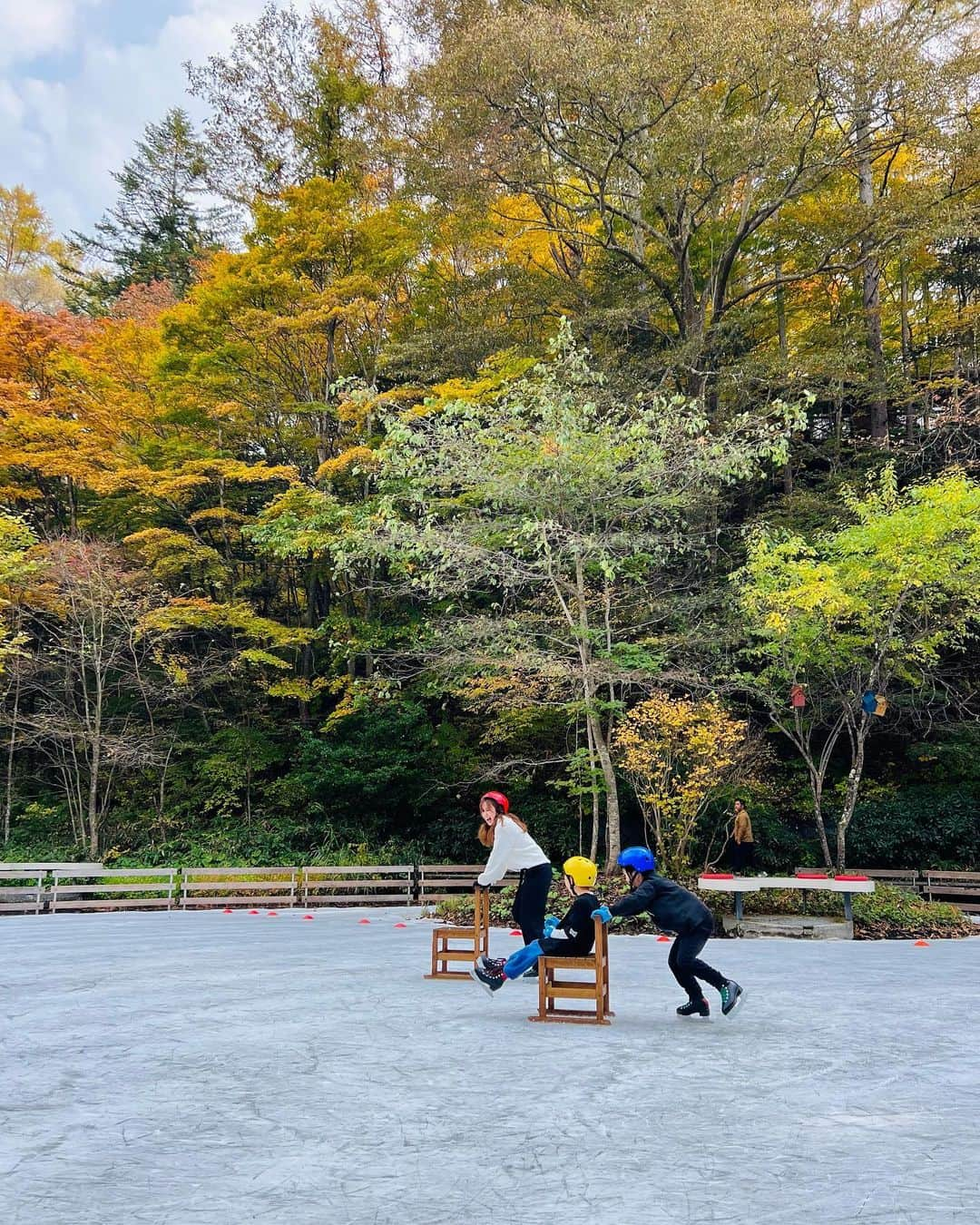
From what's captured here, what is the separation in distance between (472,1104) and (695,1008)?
2.58 meters

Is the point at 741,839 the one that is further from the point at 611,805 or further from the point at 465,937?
the point at 465,937

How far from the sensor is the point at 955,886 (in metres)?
15.1

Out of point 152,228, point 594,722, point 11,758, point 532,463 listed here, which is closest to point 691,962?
point 594,722

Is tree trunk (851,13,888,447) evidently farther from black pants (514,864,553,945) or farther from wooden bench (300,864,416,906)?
black pants (514,864,553,945)

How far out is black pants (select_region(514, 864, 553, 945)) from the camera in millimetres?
6820

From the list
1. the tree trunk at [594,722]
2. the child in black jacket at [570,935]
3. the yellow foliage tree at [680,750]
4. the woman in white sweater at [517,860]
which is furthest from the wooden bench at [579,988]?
the yellow foliage tree at [680,750]

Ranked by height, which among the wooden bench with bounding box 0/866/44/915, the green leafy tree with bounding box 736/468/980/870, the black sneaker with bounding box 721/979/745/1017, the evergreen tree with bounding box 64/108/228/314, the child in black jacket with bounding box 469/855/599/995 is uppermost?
the evergreen tree with bounding box 64/108/228/314

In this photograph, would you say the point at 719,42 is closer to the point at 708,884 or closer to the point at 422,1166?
the point at 708,884

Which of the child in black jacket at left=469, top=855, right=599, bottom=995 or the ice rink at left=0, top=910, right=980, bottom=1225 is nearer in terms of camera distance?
the ice rink at left=0, top=910, right=980, bottom=1225

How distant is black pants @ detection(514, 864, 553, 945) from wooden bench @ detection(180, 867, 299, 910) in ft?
33.3

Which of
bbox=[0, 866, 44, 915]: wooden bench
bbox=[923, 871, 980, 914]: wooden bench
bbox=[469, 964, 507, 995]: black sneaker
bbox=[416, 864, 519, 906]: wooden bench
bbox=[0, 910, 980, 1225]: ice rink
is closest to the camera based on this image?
bbox=[0, 910, 980, 1225]: ice rink

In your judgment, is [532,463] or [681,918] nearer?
[681,918]

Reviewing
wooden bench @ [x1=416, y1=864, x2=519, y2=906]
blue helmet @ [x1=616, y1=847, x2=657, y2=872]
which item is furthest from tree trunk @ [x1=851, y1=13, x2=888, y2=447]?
blue helmet @ [x1=616, y1=847, x2=657, y2=872]

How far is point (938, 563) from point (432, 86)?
1172 centimetres
